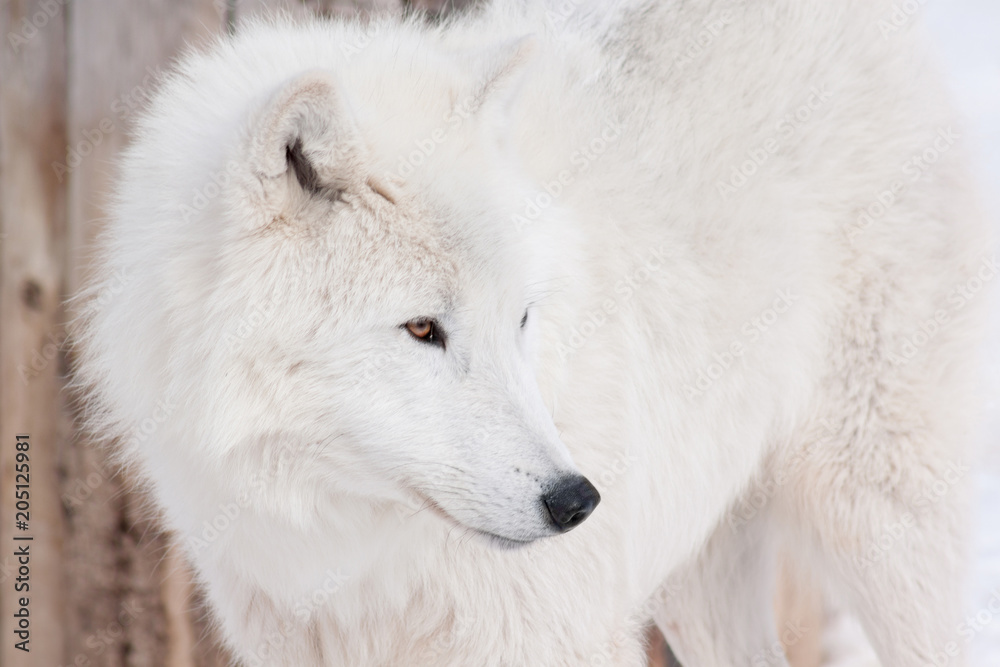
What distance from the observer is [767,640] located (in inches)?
131

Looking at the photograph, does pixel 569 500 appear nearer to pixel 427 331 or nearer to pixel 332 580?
pixel 427 331

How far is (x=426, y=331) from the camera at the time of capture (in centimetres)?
177

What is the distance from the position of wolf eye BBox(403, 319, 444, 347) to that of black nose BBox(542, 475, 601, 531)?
37cm

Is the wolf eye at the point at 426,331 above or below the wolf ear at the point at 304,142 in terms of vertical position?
below

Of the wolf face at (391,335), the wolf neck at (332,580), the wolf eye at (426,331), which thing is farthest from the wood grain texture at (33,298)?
the wolf eye at (426,331)

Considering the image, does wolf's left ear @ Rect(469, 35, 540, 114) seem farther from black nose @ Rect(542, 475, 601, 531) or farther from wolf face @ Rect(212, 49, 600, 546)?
black nose @ Rect(542, 475, 601, 531)

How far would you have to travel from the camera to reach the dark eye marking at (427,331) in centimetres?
175

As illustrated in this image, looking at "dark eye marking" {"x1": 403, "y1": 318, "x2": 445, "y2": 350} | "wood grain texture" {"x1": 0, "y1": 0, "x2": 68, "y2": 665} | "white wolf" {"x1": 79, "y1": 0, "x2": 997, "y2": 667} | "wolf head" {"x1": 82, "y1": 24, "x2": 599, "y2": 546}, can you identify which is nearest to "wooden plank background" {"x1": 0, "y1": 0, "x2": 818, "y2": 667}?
"wood grain texture" {"x1": 0, "y1": 0, "x2": 68, "y2": 665}

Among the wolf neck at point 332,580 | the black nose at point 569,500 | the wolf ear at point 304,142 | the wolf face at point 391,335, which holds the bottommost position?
the wolf neck at point 332,580

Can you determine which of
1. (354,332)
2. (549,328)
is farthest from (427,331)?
(549,328)

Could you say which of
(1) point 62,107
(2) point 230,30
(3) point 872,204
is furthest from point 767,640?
(1) point 62,107

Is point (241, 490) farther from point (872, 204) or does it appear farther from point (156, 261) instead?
point (872, 204)

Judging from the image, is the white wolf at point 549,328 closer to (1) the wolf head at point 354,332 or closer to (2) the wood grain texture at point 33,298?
(1) the wolf head at point 354,332

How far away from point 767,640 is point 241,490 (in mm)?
2336
